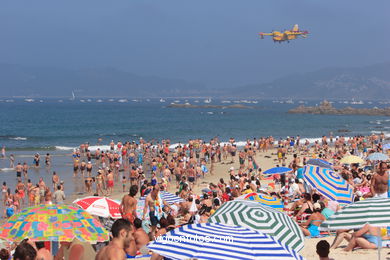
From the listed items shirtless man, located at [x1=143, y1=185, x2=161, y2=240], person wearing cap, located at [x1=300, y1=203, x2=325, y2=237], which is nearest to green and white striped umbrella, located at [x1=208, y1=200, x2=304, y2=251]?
person wearing cap, located at [x1=300, y1=203, x2=325, y2=237]

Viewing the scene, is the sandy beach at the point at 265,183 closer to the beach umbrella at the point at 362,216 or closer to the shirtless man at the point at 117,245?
the beach umbrella at the point at 362,216

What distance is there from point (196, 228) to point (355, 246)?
3.43m

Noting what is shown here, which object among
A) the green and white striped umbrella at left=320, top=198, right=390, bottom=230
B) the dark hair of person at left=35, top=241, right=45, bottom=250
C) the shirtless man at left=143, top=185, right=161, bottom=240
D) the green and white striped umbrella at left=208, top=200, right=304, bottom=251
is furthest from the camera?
the shirtless man at left=143, top=185, right=161, bottom=240

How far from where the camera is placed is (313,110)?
100 meters

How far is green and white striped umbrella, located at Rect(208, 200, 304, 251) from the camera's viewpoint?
659 cm

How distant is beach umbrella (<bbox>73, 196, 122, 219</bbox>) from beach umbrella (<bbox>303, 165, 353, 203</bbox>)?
4.26 meters

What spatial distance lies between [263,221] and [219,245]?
6.19ft

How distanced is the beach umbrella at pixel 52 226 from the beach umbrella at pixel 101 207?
3092 millimetres

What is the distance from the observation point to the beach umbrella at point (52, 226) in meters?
5.75

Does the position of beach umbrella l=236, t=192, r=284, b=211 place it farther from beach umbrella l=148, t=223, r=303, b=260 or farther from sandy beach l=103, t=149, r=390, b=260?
beach umbrella l=148, t=223, r=303, b=260

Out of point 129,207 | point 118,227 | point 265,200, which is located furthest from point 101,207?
point 118,227

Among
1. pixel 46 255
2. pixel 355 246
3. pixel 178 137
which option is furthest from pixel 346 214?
pixel 178 137

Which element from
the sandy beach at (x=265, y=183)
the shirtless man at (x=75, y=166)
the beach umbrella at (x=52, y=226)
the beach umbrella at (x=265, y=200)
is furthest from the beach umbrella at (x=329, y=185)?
the shirtless man at (x=75, y=166)

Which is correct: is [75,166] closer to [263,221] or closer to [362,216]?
[263,221]
